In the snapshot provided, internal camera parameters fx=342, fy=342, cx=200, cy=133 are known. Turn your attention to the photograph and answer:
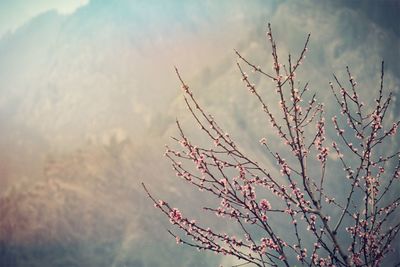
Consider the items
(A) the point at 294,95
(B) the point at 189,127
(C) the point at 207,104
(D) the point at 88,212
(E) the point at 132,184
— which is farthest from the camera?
(C) the point at 207,104

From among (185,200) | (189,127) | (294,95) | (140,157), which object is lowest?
(294,95)

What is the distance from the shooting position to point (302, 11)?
592 inches

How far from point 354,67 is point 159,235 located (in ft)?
32.8

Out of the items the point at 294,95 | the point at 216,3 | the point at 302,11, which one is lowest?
the point at 294,95

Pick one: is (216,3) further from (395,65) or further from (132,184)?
(132,184)

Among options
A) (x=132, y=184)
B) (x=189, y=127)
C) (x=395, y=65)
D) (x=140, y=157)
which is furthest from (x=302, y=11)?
(x=132, y=184)

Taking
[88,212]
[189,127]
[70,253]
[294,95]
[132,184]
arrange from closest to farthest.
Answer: [294,95]
[70,253]
[88,212]
[132,184]
[189,127]

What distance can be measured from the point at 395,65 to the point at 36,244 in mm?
14711

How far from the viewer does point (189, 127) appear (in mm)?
13219

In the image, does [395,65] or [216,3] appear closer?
[395,65]

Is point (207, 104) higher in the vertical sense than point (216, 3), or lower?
lower

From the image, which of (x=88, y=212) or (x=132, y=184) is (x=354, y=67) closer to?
(x=132, y=184)

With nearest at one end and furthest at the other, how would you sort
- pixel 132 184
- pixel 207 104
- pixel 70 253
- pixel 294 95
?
1. pixel 294 95
2. pixel 70 253
3. pixel 132 184
4. pixel 207 104

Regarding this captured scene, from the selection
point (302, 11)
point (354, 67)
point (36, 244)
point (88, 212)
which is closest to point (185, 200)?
point (88, 212)
